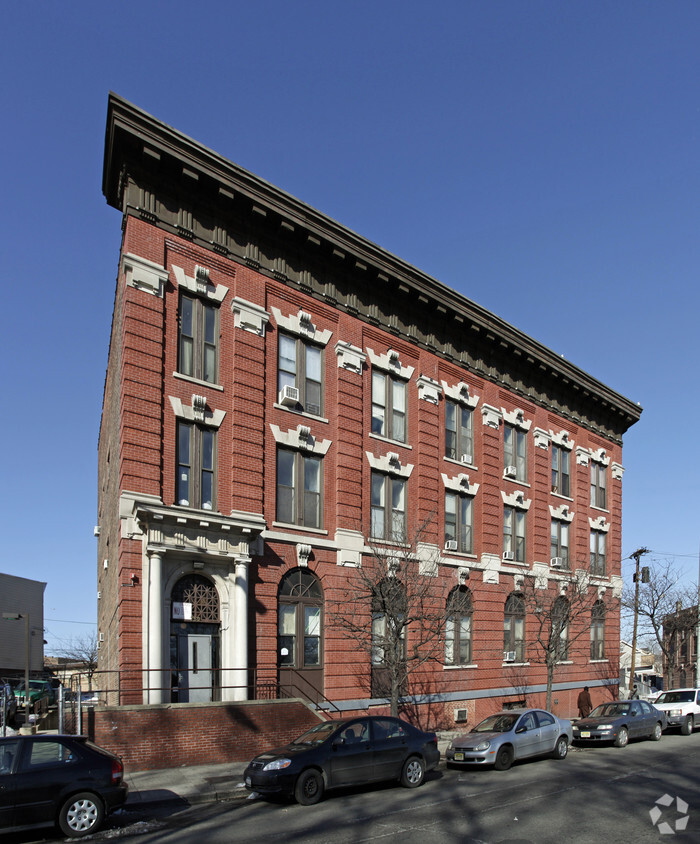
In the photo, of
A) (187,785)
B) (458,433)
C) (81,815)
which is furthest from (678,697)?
(81,815)

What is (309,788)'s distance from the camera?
14.8 m

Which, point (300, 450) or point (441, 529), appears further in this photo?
point (441, 529)

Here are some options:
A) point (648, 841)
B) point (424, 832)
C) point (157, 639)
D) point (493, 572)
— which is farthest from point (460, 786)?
point (493, 572)

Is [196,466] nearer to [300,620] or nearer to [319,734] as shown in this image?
[300,620]

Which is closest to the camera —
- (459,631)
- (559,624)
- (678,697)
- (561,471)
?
(678,697)

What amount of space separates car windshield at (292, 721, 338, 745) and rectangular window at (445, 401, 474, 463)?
598 inches

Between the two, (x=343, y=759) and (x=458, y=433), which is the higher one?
(x=458, y=433)

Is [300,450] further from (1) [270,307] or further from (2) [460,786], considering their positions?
(2) [460,786]

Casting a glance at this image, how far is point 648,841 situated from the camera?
11445mm

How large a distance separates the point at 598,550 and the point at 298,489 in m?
21.4

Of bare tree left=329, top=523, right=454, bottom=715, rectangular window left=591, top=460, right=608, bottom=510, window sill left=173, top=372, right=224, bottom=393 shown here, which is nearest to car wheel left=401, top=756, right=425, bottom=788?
bare tree left=329, top=523, right=454, bottom=715

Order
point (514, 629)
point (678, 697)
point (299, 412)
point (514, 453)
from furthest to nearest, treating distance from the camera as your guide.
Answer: point (514, 453) → point (514, 629) → point (678, 697) → point (299, 412)

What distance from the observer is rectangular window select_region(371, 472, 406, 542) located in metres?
26.7

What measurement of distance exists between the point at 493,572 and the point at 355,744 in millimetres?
16312
